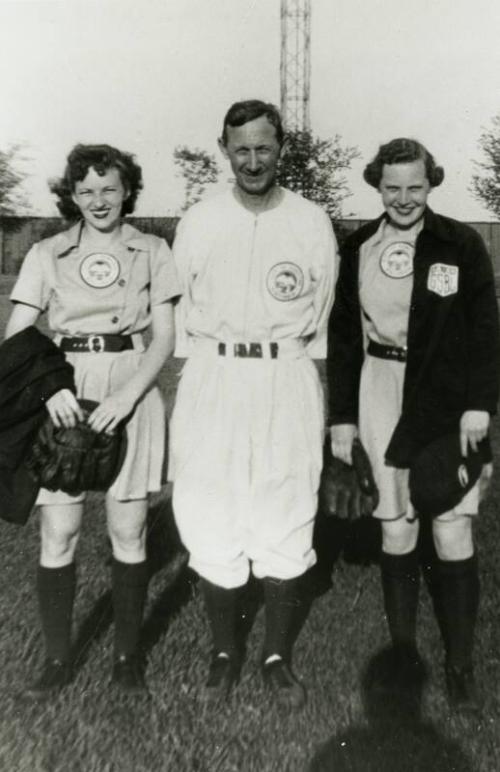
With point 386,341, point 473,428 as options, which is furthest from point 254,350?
point 473,428

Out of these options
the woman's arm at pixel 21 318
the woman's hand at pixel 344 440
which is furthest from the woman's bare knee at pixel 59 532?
the woman's hand at pixel 344 440

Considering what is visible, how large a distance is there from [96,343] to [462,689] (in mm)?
1873

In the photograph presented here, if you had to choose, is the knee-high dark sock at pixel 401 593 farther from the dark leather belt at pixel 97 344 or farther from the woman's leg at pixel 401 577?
the dark leather belt at pixel 97 344

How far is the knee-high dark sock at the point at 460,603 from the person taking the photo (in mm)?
3562

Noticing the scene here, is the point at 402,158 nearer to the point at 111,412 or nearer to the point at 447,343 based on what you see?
the point at 447,343

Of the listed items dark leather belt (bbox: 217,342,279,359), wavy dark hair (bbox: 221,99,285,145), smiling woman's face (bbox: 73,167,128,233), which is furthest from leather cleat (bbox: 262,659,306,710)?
wavy dark hair (bbox: 221,99,285,145)

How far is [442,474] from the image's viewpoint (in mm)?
3445

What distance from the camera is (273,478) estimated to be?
3576mm

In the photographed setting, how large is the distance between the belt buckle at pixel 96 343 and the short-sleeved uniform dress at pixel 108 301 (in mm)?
15

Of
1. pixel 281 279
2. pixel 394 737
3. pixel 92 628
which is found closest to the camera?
pixel 394 737

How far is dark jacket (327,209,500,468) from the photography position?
11.2ft

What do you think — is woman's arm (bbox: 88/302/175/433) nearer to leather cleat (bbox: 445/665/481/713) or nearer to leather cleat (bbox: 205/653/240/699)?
leather cleat (bbox: 205/653/240/699)

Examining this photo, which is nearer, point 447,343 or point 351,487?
point 447,343

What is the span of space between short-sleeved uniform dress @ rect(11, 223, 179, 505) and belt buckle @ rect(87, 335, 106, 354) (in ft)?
0.05
